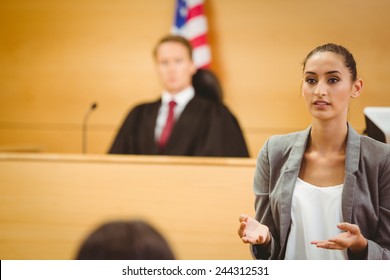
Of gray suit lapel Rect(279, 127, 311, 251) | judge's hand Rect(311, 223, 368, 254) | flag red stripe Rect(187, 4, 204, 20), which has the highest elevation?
flag red stripe Rect(187, 4, 204, 20)

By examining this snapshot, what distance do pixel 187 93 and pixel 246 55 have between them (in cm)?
91

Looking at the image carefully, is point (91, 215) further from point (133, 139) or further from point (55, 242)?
point (133, 139)

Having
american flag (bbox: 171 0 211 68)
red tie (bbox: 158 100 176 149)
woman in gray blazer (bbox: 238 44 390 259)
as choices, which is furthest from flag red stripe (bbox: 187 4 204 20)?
woman in gray blazer (bbox: 238 44 390 259)

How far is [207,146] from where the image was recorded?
369cm

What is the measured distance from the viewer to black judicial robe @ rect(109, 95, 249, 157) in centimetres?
369

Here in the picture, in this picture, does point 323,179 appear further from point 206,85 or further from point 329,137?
point 206,85

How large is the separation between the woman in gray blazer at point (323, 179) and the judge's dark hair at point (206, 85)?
231cm

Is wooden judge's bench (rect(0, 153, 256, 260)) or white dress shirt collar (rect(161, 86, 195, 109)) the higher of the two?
white dress shirt collar (rect(161, 86, 195, 109))

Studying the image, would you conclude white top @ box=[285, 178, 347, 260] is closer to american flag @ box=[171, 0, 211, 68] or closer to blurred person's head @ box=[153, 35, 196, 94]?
blurred person's head @ box=[153, 35, 196, 94]

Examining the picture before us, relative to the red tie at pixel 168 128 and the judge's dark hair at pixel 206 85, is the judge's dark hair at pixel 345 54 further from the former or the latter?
the judge's dark hair at pixel 206 85

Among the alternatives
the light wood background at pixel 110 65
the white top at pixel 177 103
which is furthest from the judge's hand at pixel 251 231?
the light wood background at pixel 110 65

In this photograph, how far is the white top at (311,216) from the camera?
1722 mm

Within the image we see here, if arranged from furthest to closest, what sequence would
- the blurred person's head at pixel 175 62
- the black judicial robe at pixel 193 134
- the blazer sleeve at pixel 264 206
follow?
1. the blurred person's head at pixel 175 62
2. the black judicial robe at pixel 193 134
3. the blazer sleeve at pixel 264 206
